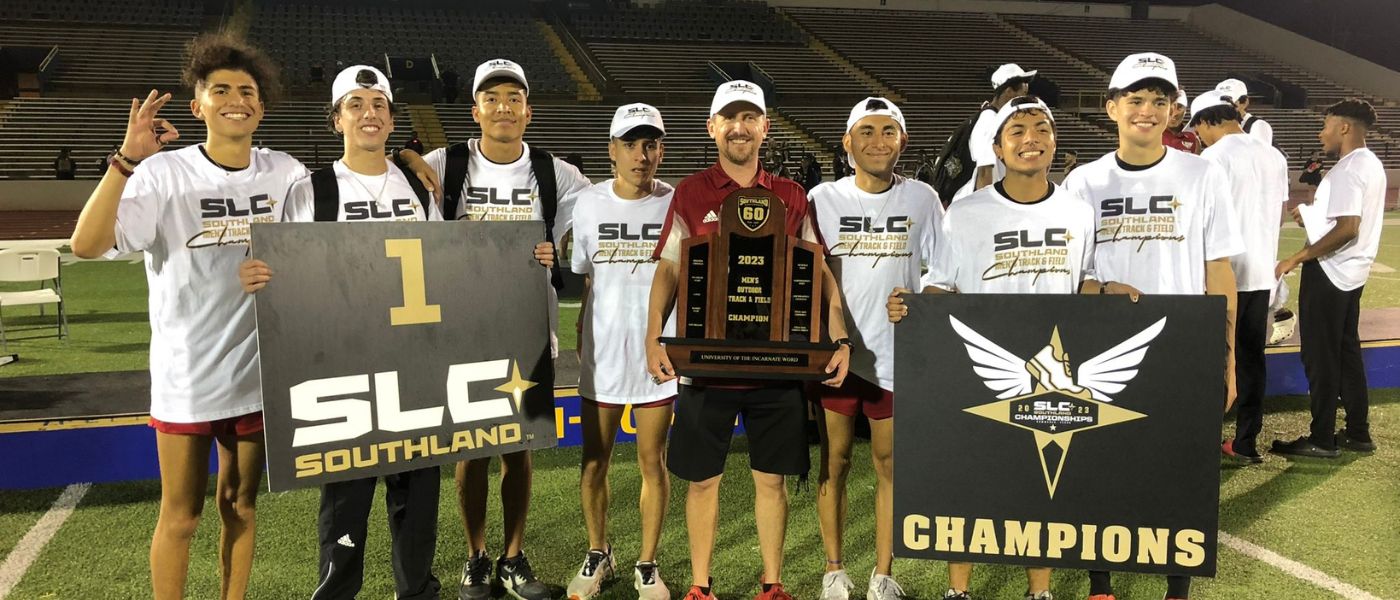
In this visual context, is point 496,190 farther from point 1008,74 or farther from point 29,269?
point 29,269

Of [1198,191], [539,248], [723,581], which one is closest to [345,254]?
[539,248]

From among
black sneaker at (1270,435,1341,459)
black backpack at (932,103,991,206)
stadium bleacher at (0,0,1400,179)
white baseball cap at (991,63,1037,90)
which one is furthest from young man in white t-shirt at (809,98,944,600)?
stadium bleacher at (0,0,1400,179)

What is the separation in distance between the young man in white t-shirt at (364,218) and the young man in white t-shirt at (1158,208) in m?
2.25

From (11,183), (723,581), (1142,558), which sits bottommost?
(723,581)

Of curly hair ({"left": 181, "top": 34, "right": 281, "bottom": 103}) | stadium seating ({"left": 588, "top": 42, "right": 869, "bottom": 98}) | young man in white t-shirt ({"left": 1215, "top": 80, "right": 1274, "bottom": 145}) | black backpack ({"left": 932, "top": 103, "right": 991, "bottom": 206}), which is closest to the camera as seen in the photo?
curly hair ({"left": 181, "top": 34, "right": 281, "bottom": 103})

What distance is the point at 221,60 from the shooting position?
260 cm

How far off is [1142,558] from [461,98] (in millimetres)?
25853

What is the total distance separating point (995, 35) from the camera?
3491 cm

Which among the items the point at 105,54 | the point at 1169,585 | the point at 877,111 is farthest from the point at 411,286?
the point at 105,54

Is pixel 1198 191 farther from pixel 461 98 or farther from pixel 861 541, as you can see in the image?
pixel 461 98

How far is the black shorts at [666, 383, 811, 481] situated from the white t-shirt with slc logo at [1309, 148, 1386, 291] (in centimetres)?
335

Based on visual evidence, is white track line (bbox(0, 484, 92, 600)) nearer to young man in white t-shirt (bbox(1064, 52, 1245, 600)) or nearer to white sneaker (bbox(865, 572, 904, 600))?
white sneaker (bbox(865, 572, 904, 600))

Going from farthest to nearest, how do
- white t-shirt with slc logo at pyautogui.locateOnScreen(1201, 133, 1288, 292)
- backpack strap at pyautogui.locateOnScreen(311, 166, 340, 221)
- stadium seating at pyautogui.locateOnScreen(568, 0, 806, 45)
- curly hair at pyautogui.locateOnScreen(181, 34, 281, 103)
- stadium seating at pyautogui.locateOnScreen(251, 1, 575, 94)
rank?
stadium seating at pyautogui.locateOnScreen(568, 0, 806, 45) → stadium seating at pyautogui.locateOnScreen(251, 1, 575, 94) → white t-shirt with slc logo at pyautogui.locateOnScreen(1201, 133, 1288, 292) → backpack strap at pyautogui.locateOnScreen(311, 166, 340, 221) → curly hair at pyautogui.locateOnScreen(181, 34, 281, 103)

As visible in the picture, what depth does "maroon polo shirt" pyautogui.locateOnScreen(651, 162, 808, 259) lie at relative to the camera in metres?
2.80
